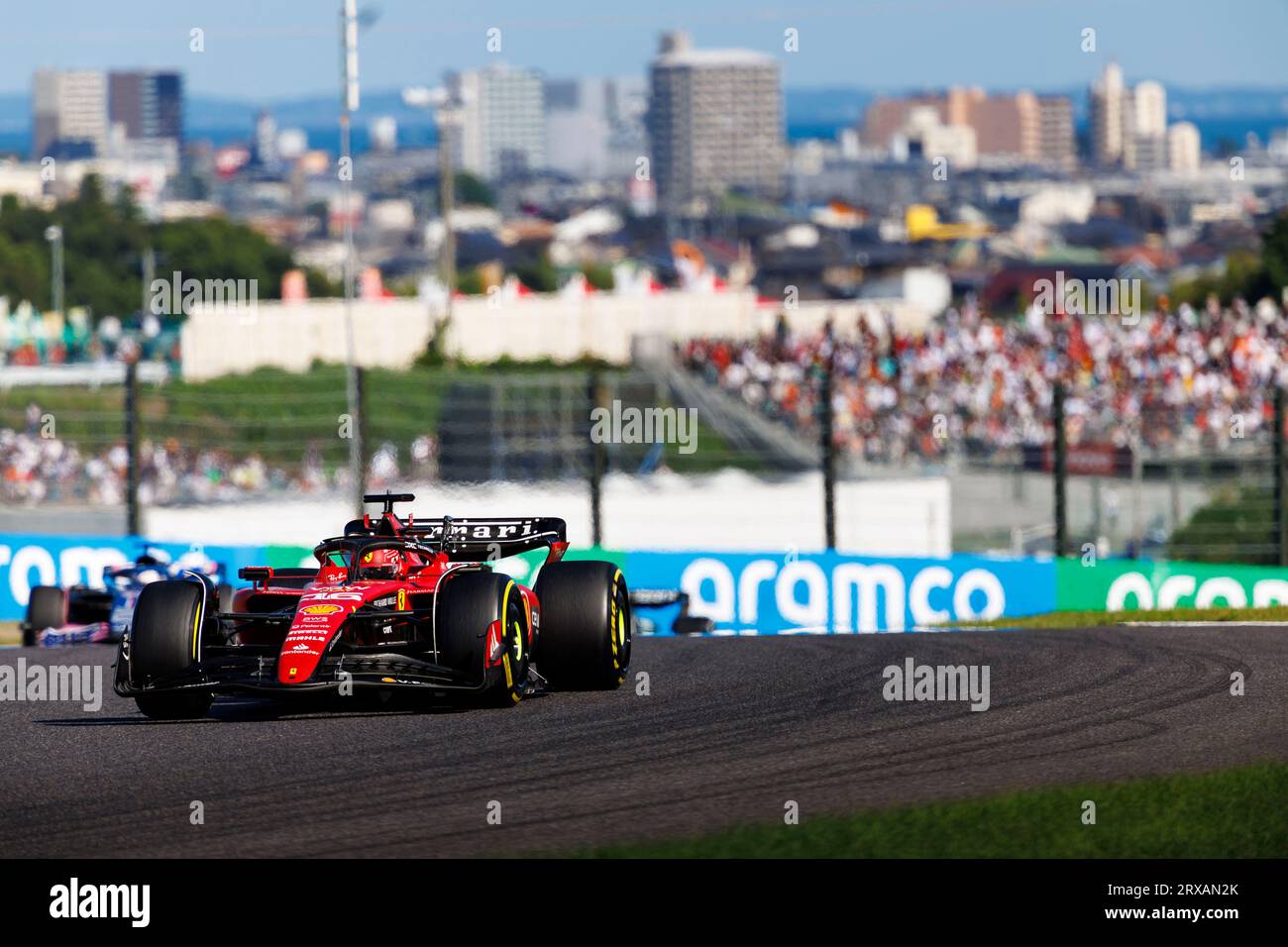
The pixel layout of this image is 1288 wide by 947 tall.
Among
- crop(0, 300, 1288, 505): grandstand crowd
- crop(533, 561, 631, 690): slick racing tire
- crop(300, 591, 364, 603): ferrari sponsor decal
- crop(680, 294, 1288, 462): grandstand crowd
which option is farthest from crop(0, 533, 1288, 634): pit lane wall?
crop(680, 294, 1288, 462): grandstand crowd

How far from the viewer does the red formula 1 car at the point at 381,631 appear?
8977mm

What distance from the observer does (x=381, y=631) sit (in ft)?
30.5

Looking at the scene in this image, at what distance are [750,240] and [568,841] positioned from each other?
175m

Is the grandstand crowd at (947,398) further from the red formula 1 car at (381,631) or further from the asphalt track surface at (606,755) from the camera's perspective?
the asphalt track surface at (606,755)

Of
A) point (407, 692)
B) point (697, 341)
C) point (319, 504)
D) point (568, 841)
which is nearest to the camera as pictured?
point (568, 841)

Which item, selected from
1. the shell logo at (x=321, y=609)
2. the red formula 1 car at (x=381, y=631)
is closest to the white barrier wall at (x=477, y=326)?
the red formula 1 car at (x=381, y=631)

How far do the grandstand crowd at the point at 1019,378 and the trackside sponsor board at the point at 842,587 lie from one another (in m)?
13.7

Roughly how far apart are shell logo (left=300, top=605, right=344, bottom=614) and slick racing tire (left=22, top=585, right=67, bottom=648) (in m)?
5.59

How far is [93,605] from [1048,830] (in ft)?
30.7

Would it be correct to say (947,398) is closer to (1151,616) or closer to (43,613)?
(1151,616)

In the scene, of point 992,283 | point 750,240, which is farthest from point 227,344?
point 750,240

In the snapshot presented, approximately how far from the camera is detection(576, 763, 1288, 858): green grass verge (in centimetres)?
611

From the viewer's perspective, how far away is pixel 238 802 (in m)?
7.14
